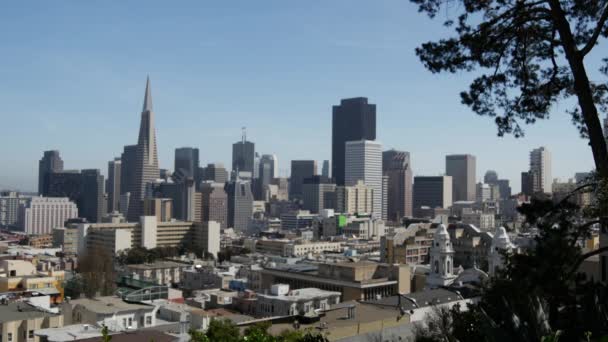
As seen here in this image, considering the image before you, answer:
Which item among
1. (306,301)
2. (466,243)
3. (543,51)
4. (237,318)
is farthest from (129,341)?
(466,243)

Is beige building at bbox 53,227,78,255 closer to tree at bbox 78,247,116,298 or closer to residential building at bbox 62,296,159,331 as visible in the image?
tree at bbox 78,247,116,298

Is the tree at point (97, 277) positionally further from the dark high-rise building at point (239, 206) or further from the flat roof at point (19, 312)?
the dark high-rise building at point (239, 206)

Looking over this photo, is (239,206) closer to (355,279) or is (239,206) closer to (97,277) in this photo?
(97,277)

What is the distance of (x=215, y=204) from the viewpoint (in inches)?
7057

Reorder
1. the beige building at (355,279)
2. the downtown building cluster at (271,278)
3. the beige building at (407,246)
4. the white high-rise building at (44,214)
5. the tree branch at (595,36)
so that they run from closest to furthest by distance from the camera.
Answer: the tree branch at (595,36) < the downtown building cluster at (271,278) < the beige building at (355,279) < the beige building at (407,246) < the white high-rise building at (44,214)

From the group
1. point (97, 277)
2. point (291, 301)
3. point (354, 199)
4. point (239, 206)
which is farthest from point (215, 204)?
point (291, 301)

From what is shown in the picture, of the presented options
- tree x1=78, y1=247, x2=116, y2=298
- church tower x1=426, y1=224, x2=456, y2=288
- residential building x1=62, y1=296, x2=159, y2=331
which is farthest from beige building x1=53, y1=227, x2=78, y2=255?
residential building x1=62, y1=296, x2=159, y2=331

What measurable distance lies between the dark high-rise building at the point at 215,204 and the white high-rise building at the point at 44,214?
40.3 meters

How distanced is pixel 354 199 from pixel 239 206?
33286 mm

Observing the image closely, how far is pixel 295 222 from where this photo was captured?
167875mm

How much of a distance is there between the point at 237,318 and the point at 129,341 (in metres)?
12.4

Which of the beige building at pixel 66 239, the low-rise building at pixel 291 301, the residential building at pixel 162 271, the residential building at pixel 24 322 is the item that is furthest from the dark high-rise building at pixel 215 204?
the residential building at pixel 24 322

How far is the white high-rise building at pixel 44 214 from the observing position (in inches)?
7136

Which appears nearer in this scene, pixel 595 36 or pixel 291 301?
pixel 595 36
